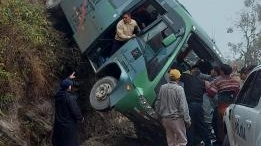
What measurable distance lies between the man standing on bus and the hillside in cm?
144

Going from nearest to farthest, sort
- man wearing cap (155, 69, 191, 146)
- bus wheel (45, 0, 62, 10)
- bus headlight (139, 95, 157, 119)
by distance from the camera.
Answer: man wearing cap (155, 69, 191, 146) < bus headlight (139, 95, 157, 119) < bus wheel (45, 0, 62, 10)

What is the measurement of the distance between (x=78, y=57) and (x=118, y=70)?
6.67 feet


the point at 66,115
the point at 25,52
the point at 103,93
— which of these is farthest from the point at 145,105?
the point at 25,52

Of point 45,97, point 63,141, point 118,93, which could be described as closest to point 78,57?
point 45,97

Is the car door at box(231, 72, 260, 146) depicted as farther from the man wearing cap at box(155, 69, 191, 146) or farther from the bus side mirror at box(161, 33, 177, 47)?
the bus side mirror at box(161, 33, 177, 47)

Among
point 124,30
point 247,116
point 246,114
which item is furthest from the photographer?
point 124,30

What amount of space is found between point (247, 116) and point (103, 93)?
14.0ft

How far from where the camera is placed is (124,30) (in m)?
10.2

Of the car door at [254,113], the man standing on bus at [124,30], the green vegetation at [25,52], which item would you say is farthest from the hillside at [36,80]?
the car door at [254,113]

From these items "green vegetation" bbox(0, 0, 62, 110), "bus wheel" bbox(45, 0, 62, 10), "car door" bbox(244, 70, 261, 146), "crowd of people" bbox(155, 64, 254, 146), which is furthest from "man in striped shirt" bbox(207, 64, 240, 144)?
"bus wheel" bbox(45, 0, 62, 10)

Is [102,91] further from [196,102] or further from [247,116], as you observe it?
[247,116]

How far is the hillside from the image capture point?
873 centimetres

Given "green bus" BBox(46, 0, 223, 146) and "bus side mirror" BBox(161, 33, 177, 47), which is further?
"bus side mirror" BBox(161, 33, 177, 47)

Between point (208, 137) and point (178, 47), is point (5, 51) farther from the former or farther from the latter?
point (208, 137)
